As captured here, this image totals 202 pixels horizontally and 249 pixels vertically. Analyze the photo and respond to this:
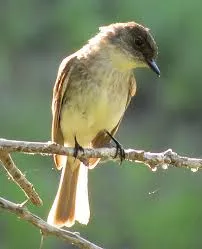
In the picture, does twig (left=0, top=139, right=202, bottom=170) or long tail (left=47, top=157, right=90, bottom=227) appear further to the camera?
long tail (left=47, top=157, right=90, bottom=227)

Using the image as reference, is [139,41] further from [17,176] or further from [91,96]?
[17,176]

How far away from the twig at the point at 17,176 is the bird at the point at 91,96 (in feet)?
3.27

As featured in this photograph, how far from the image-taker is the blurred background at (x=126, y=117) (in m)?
11.9

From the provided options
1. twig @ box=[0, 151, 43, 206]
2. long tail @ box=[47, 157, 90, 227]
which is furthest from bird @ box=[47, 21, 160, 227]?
twig @ box=[0, 151, 43, 206]

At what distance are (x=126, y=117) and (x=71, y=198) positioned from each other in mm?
7245

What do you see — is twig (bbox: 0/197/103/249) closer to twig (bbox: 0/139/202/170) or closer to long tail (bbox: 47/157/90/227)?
twig (bbox: 0/139/202/170)

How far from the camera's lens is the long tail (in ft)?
19.4

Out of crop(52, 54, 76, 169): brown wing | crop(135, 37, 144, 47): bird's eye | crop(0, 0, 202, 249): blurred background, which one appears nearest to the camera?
crop(52, 54, 76, 169): brown wing

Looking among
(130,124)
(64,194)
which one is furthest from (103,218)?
(64,194)

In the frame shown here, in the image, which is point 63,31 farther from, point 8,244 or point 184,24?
point 8,244

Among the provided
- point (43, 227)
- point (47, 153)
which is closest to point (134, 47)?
point (47, 153)

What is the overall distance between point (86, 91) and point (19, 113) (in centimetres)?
719

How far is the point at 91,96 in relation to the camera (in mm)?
5977

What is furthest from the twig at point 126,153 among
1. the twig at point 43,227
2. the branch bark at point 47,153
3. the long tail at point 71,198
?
the long tail at point 71,198
